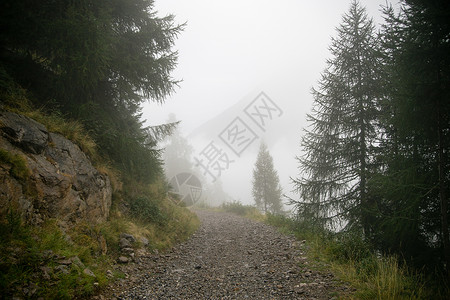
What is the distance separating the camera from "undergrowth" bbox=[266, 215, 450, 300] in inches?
143

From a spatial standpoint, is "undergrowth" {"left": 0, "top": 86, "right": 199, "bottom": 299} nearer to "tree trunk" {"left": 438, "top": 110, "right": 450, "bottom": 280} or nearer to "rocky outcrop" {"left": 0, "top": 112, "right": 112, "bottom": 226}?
"rocky outcrop" {"left": 0, "top": 112, "right": 112, "bottom": 226}

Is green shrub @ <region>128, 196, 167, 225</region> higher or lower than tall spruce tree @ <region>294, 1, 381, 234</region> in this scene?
lower

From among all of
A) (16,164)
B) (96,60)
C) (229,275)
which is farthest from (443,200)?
(96,60)

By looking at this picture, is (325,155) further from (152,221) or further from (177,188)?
(177,188)

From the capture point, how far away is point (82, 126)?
6.68 m

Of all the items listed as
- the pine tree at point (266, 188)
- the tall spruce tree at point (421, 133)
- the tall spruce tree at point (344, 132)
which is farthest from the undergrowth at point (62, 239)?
the pine tree at point (266, 188)

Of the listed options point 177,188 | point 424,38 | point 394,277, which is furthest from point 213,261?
point 177,188

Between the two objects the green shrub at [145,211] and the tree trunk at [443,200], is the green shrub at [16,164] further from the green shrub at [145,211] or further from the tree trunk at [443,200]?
the tree trunk at [443,200]

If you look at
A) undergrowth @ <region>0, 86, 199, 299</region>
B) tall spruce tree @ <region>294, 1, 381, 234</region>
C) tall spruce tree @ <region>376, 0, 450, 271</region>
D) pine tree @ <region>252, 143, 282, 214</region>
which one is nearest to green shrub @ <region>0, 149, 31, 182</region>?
undergrowth @ <region>0, 86, 199, 299</region>

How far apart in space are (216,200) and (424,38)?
5548 cm

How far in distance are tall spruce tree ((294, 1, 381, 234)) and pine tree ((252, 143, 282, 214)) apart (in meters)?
17.9

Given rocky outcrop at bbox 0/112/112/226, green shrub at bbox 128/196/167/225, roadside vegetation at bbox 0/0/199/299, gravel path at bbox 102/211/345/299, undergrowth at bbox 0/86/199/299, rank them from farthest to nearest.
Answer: green shrub at bbox 128/196/167/225 → gravel path at bbox 102/211/345/299 → rocky outcrop at bbox 0/112/112/226 → roadside vegetation at bbox 0/0/199/299 → undergrowth at bbox 0/86/199/299

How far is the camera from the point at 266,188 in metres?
27.7

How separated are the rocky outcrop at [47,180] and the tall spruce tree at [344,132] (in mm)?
8718
